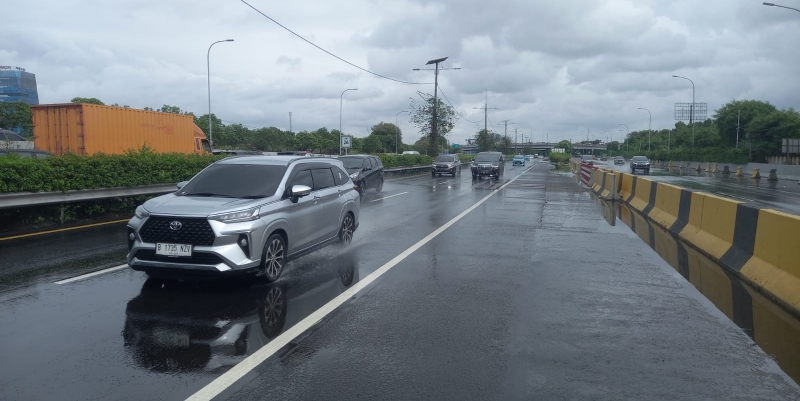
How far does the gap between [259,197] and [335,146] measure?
96.9 m

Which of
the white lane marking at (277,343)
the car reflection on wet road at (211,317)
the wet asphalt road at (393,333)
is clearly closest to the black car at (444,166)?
the wet asphalt road at (393,333)

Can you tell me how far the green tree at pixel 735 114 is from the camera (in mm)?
68500

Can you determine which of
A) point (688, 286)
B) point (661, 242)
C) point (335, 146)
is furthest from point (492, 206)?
point (335, 146)

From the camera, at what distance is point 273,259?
7887mm

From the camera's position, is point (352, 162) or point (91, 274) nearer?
point (91, 274)

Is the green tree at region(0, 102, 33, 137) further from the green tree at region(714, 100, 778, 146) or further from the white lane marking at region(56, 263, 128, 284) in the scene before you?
the green tree at region(714, 100, 778, 146)

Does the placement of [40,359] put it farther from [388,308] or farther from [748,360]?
[748,360]

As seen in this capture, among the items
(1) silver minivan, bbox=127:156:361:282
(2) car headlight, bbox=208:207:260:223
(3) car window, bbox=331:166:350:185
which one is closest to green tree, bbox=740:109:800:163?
(3) car window, bbox=331:166:350:185

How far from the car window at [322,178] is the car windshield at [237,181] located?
886mm

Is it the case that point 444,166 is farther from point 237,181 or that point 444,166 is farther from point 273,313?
point 273,313

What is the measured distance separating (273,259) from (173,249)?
131cm

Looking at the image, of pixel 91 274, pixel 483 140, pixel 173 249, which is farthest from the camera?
pixel 483 140

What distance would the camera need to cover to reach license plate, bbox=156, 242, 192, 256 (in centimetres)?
708

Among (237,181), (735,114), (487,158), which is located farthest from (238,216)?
(735,114)
